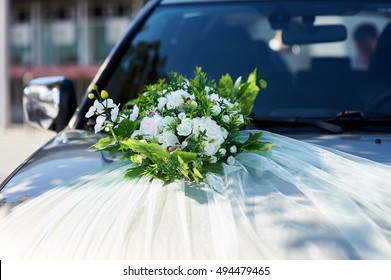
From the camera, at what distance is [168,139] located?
183cm

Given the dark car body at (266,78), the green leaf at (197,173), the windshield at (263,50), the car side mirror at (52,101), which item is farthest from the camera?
the windshield at (263,50)

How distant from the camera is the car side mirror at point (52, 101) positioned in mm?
2939

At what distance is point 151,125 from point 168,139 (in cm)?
10

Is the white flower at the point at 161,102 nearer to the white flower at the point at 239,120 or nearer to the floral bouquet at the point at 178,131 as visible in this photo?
the floral bouquet at the point at 178,131

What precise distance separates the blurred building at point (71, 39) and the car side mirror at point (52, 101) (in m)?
15.9

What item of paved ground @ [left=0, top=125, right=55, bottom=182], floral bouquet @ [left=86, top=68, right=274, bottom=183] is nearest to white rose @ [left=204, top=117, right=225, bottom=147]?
floral bouquet @ [left=86, top=68, right=274, bottom=183]

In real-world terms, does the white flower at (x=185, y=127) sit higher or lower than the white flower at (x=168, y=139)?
higher

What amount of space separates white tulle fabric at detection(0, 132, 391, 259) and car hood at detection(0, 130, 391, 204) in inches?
4.7

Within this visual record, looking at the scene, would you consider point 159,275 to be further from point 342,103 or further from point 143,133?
point 342,103

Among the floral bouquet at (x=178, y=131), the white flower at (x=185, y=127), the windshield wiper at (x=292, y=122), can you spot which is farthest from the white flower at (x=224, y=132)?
the windshield wiper at (x=292, y=122)

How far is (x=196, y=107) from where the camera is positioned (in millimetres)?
1931

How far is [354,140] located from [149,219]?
3.36ft

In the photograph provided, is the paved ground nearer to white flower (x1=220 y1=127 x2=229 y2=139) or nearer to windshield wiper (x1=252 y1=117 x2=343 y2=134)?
windshield wiper (x1=252 y1=117 x2=343 y2=134)

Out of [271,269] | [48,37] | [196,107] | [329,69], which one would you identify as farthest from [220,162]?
[48,37]
